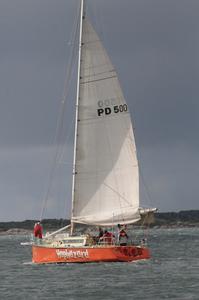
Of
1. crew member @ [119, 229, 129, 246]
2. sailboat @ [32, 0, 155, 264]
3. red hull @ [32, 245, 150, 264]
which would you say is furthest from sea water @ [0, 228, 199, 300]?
sailboat @ [32, 0, 155, 264]

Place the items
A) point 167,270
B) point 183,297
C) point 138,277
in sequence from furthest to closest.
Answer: point 167,270
point 138,277
point 183,297

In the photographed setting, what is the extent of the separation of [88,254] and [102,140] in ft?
21.8

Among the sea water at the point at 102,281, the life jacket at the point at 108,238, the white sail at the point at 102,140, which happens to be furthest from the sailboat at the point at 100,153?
the sea water at the point at 102,281

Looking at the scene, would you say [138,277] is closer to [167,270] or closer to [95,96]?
[167,270]

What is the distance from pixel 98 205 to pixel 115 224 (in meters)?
1.48

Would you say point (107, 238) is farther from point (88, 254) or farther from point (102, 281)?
point (102, 281)

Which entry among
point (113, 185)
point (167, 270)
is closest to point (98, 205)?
point (113, 185)

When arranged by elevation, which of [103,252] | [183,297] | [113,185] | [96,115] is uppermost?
[96,115]

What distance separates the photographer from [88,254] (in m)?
56.8

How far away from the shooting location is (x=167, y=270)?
56562 mm

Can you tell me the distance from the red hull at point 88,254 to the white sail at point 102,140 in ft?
6.76

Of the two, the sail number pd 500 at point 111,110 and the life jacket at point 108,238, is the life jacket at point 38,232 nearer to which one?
the life jacket at point 108,238

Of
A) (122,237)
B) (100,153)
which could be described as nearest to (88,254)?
(122,237)

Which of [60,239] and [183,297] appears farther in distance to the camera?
[60,239]
